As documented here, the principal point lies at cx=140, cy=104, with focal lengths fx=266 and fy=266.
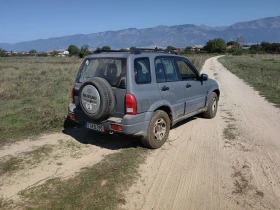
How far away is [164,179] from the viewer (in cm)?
411

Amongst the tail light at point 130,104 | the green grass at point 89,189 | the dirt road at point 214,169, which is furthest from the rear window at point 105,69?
the dirt road at point 214,169

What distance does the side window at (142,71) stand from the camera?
15.7 ft

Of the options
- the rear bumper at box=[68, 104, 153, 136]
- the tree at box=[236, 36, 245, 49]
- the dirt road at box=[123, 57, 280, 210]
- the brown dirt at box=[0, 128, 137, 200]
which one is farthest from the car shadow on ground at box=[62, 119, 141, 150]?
the tree at box=[236, 36, 245, 49]

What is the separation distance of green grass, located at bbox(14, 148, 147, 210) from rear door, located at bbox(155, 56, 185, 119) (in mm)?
1538

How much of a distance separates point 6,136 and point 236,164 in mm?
4941

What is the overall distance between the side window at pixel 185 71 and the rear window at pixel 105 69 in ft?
5.79

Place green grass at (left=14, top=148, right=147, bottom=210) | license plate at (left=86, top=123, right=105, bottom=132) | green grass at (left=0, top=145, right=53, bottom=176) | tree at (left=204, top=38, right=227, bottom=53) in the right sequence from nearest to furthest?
1. green grass at (left=14, top=148, right=147, bottom=210)
2. green grass at (left=0, top=145, right=53, bottom=176)
3. license plate at (left=86, top=123, right=105, bottom=132)
4. tree at (left=204, top=38, right=227, bottom=53)

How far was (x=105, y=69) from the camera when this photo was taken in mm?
5027

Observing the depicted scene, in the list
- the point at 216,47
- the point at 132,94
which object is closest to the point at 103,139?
A: the point at 132,94

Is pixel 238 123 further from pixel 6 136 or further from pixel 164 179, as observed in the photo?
pixel 6 136

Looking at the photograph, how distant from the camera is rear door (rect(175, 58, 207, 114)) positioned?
610 cm

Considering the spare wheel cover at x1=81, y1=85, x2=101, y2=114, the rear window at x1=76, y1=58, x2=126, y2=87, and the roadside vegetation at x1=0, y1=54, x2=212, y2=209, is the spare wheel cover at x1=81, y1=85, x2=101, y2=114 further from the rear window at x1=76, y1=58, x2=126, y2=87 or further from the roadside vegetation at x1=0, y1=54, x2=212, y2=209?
the roadside vegetation at x1=0, y1=54, x2=212, y2=209

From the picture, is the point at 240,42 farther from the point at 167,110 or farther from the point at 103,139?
the point at 103,139

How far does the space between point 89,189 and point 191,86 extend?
3.59 metres
